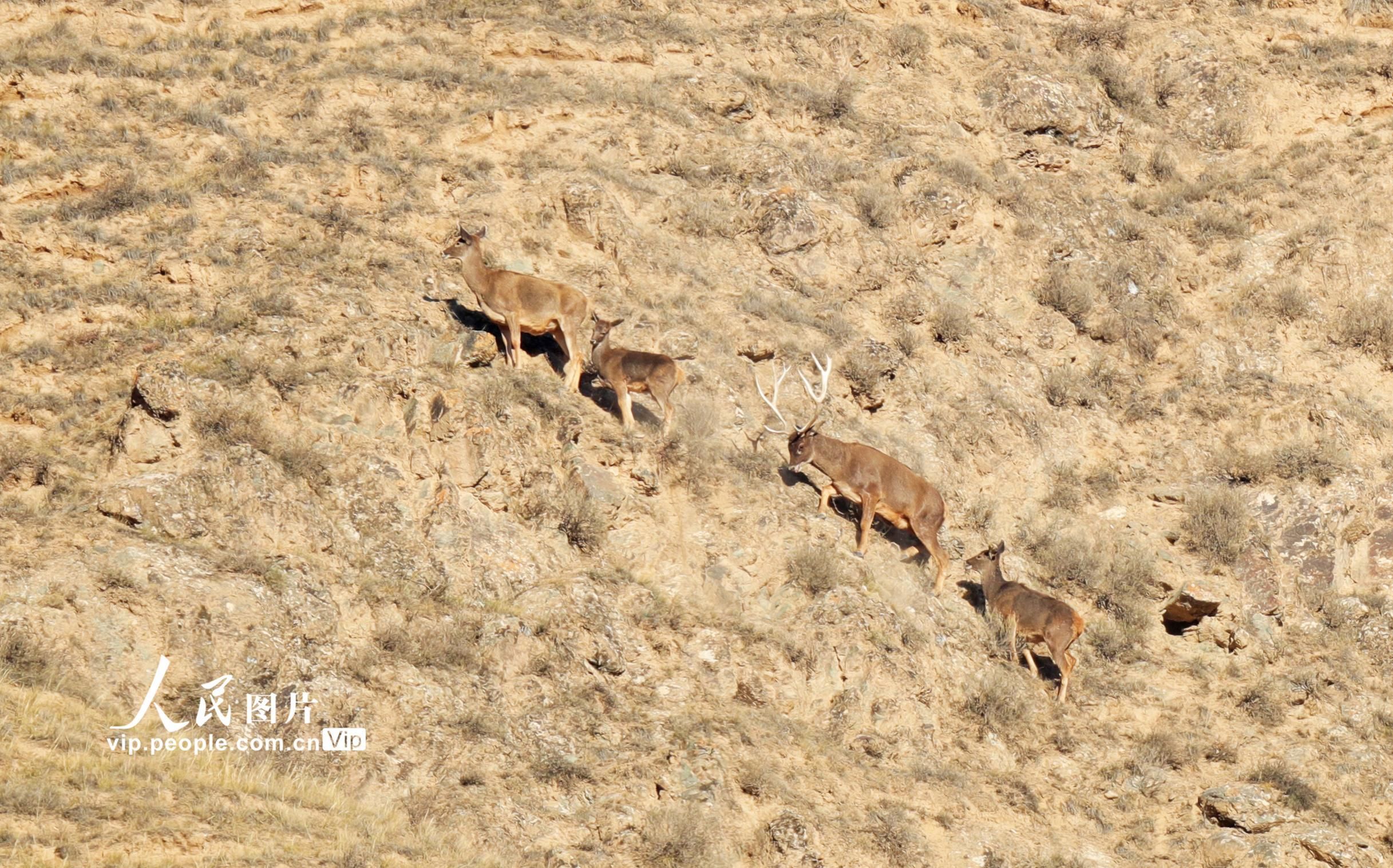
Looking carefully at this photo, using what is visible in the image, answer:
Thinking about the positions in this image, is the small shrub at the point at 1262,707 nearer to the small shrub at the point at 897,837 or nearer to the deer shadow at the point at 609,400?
the small shrub at the point at 897,837

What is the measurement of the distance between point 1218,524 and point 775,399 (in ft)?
22.4

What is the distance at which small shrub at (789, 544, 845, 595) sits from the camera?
54.4ft

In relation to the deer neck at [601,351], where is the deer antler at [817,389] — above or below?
below

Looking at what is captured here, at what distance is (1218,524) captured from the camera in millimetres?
19516

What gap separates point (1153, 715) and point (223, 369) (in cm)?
1251

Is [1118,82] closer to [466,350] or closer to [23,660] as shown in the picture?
[466,350]

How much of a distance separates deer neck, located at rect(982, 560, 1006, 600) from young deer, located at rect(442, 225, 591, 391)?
6.12 metres

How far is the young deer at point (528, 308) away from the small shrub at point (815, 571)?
153 inches

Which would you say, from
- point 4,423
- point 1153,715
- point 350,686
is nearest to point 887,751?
point 1153,715

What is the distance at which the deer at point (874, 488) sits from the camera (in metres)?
17.7

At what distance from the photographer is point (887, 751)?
15.3 metres

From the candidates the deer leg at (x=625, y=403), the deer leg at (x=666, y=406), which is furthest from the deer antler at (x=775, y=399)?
the deer leg at (x=625, y=403)

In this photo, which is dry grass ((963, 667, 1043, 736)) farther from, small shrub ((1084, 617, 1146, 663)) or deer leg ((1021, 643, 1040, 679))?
small shrub ((1084, 617, 1146, 663))

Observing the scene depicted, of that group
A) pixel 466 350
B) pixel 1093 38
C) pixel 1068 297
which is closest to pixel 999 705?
pixel 466 350
